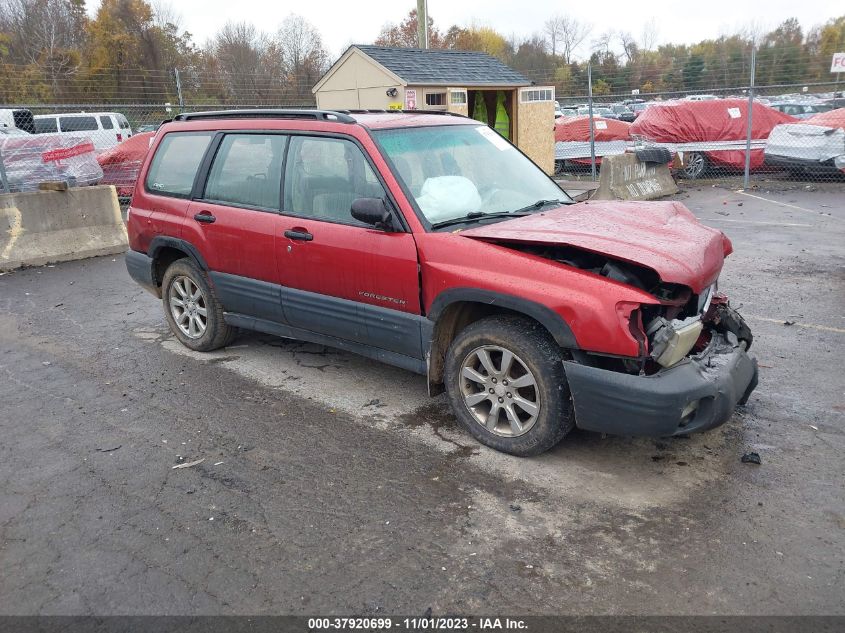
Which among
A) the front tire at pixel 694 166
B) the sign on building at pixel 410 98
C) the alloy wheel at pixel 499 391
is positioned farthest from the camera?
the front tire at pixel 694 166

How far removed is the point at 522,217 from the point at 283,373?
2.28 metres

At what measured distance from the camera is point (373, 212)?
4062mm

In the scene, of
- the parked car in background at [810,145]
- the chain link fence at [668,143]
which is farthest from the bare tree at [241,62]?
the parked car in background at [810,145]

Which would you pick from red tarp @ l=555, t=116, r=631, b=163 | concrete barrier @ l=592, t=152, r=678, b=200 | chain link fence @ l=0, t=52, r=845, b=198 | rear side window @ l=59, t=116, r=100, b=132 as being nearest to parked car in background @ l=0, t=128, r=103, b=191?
chain link fence @ l=0, t=52, r=845, b=198

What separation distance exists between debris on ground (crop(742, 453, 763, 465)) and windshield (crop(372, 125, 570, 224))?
2.03 m

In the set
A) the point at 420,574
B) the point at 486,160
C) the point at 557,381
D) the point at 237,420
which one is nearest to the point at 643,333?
the point at 557,381

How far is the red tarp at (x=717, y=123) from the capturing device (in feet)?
51.1

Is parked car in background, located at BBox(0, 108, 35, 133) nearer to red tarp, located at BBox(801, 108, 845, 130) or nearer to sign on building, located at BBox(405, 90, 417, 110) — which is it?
sign on building, located at BBox(405, 90, 417, 110)

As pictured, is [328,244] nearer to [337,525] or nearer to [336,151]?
[336,151]

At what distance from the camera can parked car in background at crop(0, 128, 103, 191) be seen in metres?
11.7

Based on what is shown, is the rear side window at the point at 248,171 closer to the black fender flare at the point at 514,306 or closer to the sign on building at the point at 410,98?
the black fender flare at the point at 514,306

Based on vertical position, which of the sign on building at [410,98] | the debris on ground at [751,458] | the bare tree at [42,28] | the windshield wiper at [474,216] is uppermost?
the bare tree at [42,28]

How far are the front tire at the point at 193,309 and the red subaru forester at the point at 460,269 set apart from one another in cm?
2

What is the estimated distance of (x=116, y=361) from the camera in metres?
5.71
